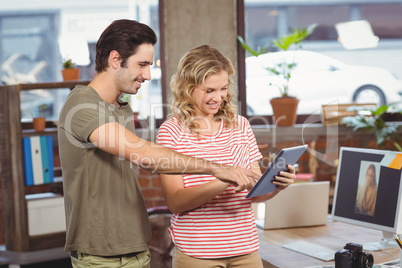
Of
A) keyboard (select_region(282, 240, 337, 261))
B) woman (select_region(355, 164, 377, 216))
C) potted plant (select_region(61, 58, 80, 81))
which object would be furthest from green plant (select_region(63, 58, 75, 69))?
woman (select_region(355, 164, 377, 216))

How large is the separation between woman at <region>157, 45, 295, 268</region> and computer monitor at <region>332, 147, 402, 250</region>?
0.55m

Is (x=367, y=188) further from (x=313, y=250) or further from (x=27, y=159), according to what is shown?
(x=27, y=159)

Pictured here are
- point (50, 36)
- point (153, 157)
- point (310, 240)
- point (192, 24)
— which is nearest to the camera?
point (153, 157)

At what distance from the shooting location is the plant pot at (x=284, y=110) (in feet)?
12.6

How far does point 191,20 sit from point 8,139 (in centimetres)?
157

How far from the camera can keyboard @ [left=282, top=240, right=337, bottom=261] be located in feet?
6.70

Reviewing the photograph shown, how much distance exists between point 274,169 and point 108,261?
2.07 feet

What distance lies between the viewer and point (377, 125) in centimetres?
374

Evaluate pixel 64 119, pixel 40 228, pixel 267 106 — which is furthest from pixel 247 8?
pixel 64 119

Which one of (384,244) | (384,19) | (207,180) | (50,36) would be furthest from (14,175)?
(384,19)

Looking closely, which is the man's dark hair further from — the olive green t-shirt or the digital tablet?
the digital tablet

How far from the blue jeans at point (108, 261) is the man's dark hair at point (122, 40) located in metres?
0.63

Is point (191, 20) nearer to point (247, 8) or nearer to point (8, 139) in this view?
point (247, 8)

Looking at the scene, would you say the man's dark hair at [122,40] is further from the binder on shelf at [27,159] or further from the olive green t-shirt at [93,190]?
the binder on shelf at [27,159]
